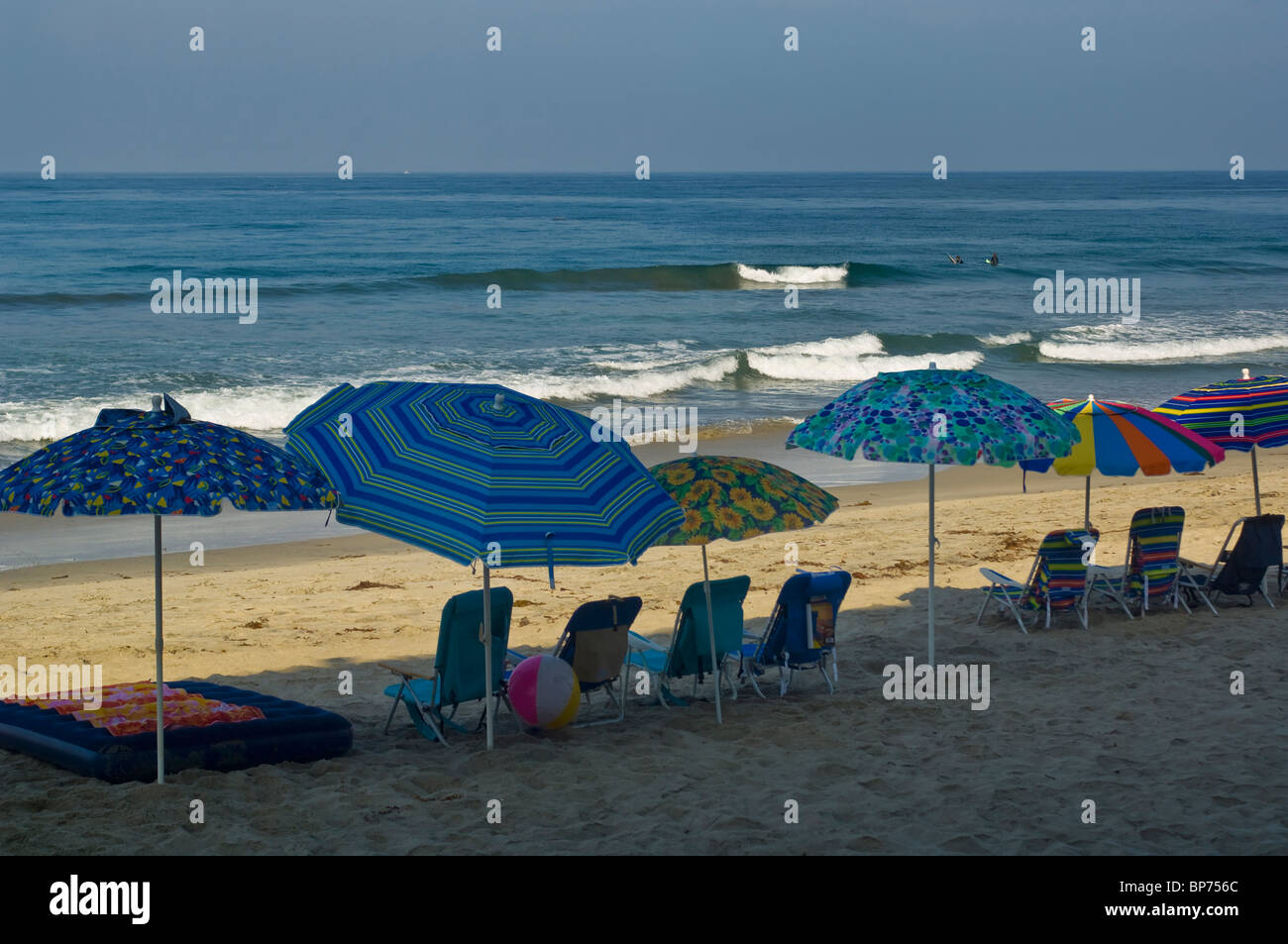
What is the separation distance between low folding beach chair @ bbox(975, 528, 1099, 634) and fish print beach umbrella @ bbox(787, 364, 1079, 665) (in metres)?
1.31

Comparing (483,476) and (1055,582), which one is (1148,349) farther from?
(483,476)

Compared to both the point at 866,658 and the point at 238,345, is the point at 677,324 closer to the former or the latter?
the point at 238,345

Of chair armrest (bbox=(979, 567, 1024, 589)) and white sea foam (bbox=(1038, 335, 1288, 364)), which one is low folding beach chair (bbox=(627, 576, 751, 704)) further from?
white sea foam (bbox=(1038, 335, 1288, 364))

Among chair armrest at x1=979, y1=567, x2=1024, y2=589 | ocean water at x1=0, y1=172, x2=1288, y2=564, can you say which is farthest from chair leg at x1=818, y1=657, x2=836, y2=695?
ocean water at x1=0, y1=172, x2=1288, y2=564

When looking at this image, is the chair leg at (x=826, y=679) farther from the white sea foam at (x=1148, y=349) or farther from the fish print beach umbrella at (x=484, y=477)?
the white sea foam at (x=1148, y=349)

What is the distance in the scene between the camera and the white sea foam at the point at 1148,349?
27312mm

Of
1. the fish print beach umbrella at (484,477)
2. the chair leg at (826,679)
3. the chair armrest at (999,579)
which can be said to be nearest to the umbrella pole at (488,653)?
the fish print beach umbrella at (484,477)

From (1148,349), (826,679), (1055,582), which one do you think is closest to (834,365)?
(1148,349)

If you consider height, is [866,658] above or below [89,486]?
below

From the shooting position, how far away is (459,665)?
6.50 m

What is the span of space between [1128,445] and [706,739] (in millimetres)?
3635
